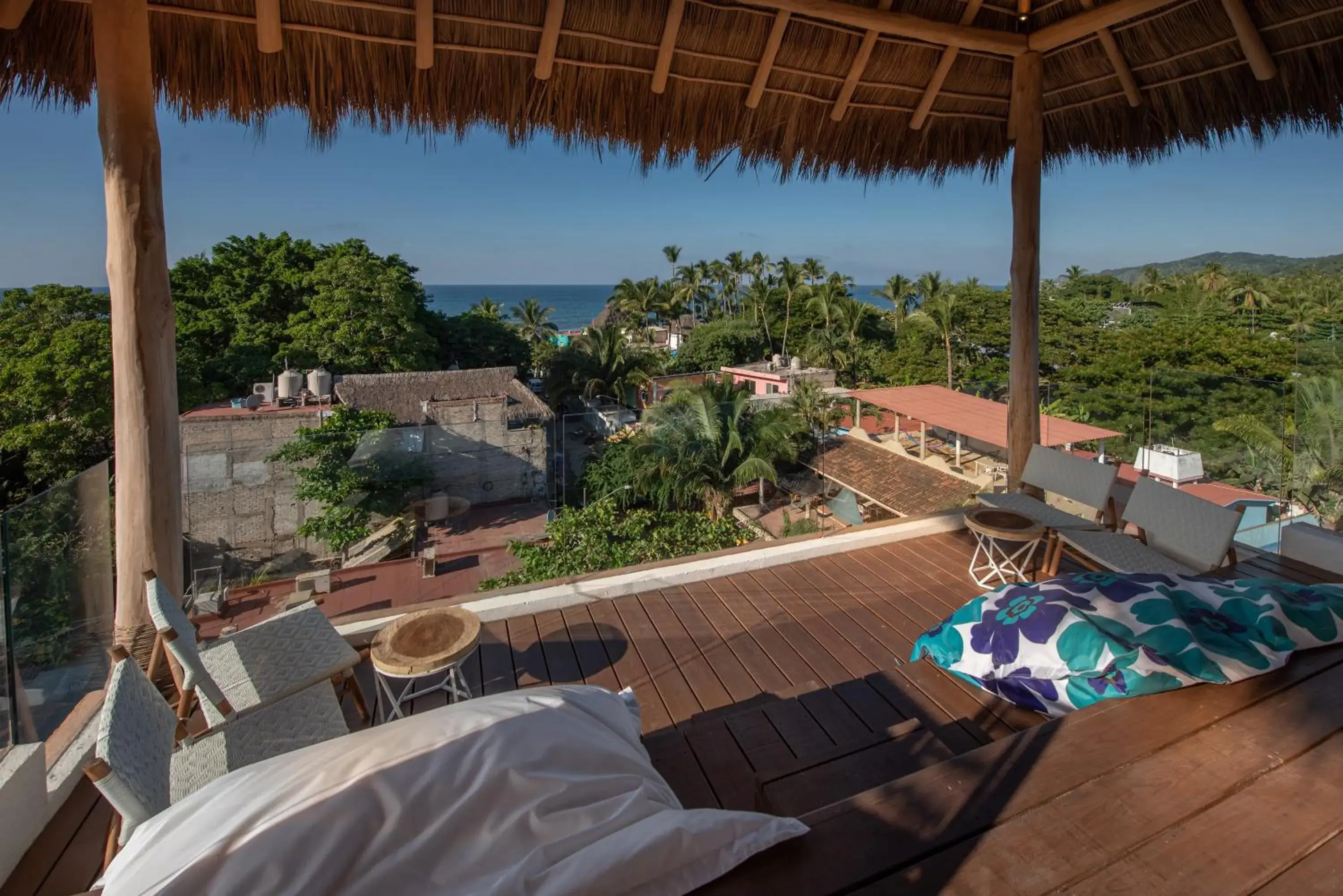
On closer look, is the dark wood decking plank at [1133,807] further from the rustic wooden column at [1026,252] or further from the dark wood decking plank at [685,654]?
the rustic wooden column at [1026,252]

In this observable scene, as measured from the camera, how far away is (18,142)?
32.5 meters

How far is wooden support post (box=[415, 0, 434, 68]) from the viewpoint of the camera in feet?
9.00

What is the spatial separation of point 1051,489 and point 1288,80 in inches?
92.3

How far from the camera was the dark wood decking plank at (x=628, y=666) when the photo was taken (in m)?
2.29

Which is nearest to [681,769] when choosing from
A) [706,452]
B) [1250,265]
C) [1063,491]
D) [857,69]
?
[1063,491]

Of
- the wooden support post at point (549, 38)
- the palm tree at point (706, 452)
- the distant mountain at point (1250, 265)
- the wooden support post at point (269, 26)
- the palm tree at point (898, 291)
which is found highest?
the distant mountain at point (1250, 265)

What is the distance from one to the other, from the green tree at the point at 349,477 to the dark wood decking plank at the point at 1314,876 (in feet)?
16.0

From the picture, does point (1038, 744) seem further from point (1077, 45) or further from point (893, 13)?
point (1077, 45)

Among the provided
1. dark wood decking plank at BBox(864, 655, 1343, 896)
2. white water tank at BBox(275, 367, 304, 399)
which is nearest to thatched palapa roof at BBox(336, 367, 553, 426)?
white water tank at BBox(275, 367, 304, 399)

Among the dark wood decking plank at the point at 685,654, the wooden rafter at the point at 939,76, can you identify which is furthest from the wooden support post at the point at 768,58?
the dark wood decking plank at the point at 685,654

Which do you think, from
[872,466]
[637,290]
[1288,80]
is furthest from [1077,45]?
[637,290]

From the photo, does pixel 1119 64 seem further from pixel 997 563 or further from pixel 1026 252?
pixel 997 563

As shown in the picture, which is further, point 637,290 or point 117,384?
point 637,290

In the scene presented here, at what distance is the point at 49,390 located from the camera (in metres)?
17.5
